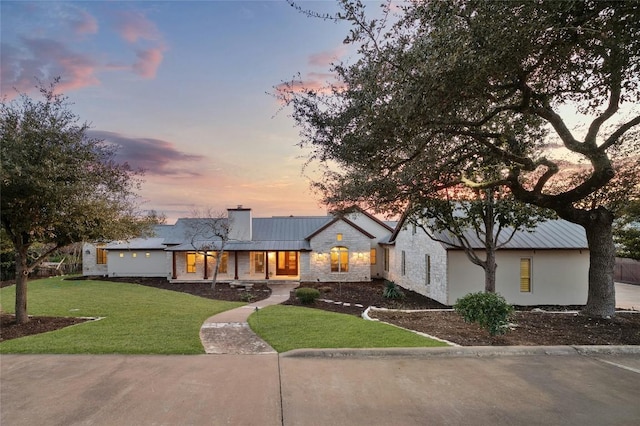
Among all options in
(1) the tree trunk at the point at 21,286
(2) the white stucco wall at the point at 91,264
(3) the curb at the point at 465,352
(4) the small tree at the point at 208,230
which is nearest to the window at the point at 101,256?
(2) the white stucco wall at the point at 91,264

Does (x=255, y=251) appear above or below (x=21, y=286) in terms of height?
below

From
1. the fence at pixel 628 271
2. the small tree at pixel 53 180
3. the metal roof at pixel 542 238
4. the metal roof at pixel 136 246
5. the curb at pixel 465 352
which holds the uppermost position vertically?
the small tree at pixel 53 180

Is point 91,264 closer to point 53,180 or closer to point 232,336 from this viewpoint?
point 53,180

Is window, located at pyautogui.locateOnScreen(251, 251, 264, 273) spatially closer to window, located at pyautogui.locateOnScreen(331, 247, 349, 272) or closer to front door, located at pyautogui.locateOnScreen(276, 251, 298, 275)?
front door, located at pyautogui.locateOnScreen(276, 251, 298, 275)

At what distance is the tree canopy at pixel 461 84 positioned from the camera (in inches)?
189

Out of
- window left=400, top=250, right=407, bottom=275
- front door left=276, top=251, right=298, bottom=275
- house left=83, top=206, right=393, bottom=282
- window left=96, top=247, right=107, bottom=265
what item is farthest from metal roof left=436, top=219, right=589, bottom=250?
window left=96, top=247, right=107, bottom=265

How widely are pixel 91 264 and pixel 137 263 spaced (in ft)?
14.0

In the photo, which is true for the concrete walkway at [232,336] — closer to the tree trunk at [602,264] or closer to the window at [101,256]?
the tree trunk at [602,264]

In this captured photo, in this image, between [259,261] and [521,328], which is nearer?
[521,328]

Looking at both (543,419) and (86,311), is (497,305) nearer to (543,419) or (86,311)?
(543,419)

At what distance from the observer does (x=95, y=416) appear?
14.4ft

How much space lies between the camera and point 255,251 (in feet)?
84.6

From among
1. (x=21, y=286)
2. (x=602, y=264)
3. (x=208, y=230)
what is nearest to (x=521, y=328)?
(x=602, y=264)

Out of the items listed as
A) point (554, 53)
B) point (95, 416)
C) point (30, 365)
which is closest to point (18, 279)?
point (30, 365)
